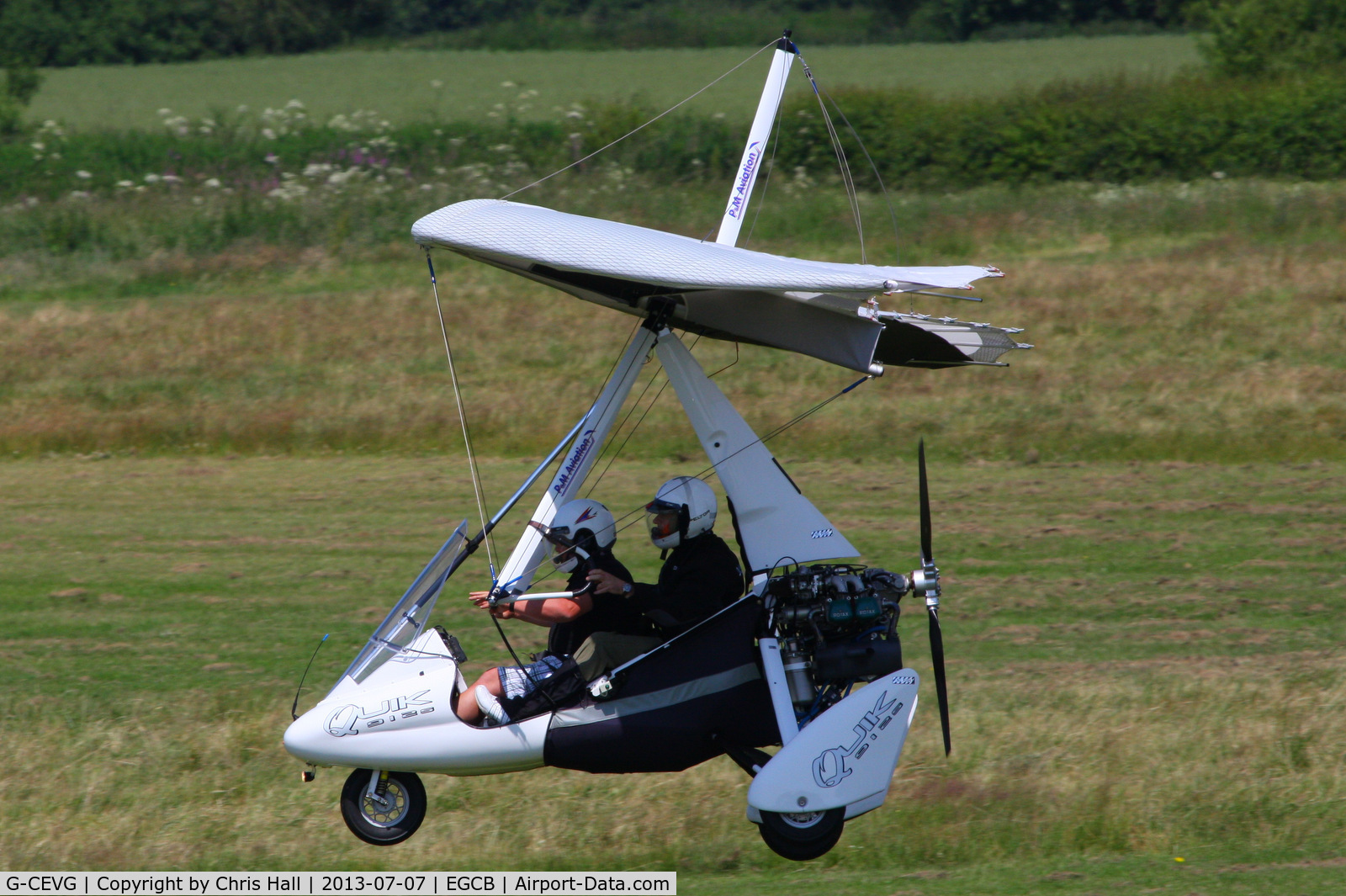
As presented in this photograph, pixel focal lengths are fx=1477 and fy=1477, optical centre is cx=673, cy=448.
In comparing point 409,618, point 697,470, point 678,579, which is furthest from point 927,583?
point 697,470

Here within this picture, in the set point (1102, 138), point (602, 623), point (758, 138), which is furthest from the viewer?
point (1102, 138)

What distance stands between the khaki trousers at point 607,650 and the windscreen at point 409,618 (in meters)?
0.86

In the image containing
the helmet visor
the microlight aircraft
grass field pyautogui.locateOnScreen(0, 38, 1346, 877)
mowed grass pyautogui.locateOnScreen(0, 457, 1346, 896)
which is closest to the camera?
the microlight aircraft

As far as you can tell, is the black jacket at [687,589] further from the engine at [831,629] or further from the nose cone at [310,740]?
the nose cone at [310,740]

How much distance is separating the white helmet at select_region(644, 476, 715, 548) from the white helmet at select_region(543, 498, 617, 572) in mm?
242

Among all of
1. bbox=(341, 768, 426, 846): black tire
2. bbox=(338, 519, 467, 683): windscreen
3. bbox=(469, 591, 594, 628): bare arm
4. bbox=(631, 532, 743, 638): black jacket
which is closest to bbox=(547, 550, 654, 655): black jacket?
bbox=(631, 532, 743, 638): black jacket

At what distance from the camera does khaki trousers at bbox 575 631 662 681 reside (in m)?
7.87

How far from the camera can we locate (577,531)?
7.62 meters

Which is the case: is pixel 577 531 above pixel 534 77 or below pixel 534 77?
above

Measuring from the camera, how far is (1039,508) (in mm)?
16984

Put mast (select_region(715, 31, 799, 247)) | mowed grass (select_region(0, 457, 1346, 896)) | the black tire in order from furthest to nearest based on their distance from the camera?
1. mowed grass (select_region(0, 457, 1346, 896))
2. mast (select_region(715, 31, 799, 247))
3. the black tire

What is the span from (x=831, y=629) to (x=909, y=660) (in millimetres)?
5031

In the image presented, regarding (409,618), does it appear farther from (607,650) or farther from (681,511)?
(681,511)

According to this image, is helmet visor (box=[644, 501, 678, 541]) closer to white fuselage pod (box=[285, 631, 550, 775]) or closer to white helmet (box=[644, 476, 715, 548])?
white helmet (box=[644, 476, 715, 548])
